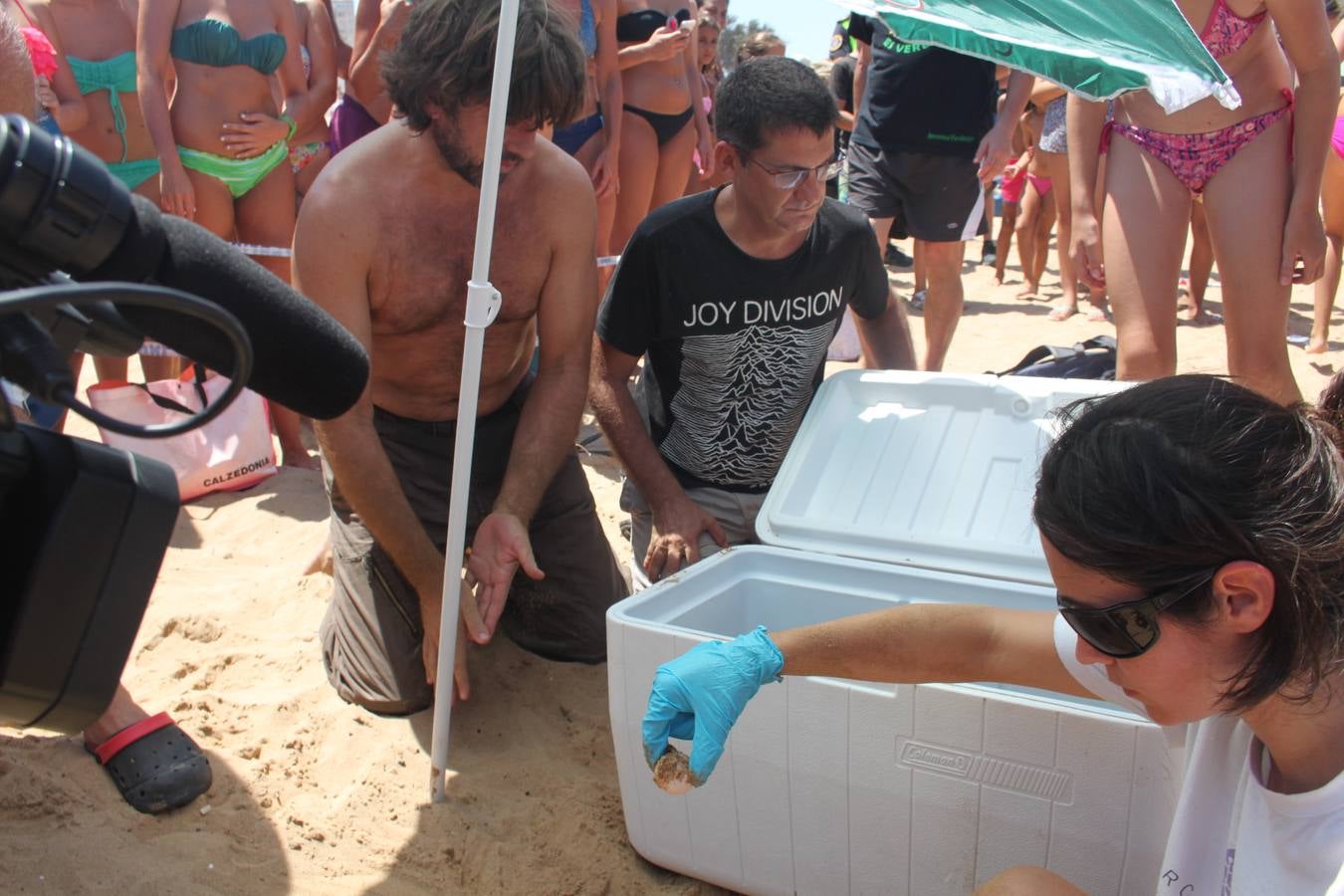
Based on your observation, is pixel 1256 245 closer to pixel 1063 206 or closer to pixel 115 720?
pixel 115 720

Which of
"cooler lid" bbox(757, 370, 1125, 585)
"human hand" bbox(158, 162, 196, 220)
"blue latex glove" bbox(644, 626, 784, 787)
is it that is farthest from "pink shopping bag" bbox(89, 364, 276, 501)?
"blue latex glove" bbox(644, 626, 784, 787)

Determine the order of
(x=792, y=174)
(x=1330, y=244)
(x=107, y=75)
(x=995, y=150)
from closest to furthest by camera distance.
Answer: (x=792, y=174) → (x=107, y=75) → (x=995, y=150) → (x=1330, y=244)

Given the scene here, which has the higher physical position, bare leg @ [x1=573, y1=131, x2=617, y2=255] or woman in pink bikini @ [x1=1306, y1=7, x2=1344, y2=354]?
bare leg @ [x1=573, y1=131, x2=617, y2=255]

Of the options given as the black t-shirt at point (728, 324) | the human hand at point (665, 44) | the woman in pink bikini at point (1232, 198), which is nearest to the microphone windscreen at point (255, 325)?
the black t-shirt at point (728, 324)

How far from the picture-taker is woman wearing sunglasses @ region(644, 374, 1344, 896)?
1.04 metres

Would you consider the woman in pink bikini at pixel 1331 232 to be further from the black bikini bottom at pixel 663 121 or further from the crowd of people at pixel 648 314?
the black bikini bottom at pixel 663 121

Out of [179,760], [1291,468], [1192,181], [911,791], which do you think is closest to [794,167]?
[1192,181]

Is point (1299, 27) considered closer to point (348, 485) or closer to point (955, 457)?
point (955, 457)

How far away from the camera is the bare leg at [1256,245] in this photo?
2646 mm

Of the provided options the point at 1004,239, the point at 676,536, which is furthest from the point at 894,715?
the point at 1004,239

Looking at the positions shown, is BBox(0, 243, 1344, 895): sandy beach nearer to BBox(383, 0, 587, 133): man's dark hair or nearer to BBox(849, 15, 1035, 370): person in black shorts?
BBox(383, 0, 587, 133): man's dark hair

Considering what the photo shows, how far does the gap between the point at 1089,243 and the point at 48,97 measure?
3116 millimetres

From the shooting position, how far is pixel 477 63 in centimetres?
216

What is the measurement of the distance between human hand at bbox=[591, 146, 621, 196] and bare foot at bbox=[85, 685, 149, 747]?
2.71 metres
